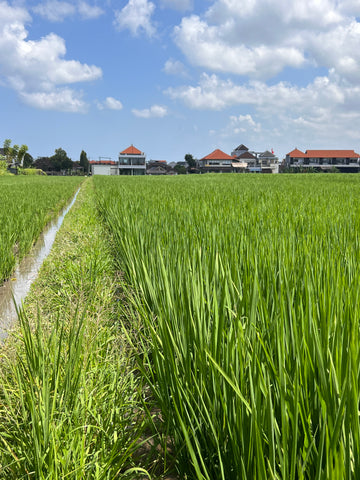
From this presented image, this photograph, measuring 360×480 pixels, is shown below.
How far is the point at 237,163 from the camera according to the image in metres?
79.1

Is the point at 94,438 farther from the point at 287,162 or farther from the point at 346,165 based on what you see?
the point at 287,162

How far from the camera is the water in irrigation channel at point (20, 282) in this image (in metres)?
2.96

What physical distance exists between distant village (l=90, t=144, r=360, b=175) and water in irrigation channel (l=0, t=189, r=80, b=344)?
64.2m

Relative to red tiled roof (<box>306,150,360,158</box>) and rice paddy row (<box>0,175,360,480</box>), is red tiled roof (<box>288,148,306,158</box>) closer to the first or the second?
red tiled roof (<box>306,150,360,158</box>)

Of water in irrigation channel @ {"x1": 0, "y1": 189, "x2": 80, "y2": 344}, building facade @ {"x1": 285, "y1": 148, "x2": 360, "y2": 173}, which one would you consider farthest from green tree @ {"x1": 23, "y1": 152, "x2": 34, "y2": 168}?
water in irrigation channel @ {"x1": 0, "y1": 189, "x2": 80, "y2": 344}

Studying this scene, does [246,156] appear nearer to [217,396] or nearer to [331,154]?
[331,154]

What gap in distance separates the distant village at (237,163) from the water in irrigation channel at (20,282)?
64.2m

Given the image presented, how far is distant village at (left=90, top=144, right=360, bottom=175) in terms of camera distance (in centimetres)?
7175

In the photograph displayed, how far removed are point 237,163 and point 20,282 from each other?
7810 cm

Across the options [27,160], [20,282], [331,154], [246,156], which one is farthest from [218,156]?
[20,282]

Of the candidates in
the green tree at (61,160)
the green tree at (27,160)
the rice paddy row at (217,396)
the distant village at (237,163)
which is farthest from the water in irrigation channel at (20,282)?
the green tree at (27,160)

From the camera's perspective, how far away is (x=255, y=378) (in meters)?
0.88

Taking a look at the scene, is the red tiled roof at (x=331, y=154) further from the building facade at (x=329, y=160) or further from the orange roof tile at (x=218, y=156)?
the orange roof tile at (x=218, y=156)

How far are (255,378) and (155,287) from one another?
0.93m
